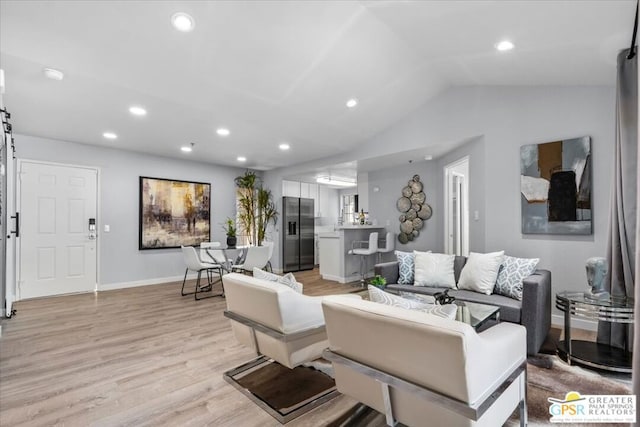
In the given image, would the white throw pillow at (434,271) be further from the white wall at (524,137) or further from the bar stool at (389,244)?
the bar stool at (389,244)

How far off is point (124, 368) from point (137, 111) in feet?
10.3

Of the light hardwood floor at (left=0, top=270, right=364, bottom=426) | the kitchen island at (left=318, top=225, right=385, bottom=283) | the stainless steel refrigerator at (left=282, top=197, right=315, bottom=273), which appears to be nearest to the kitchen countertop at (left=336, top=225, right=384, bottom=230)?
the kitchen island at (left=318, top=225, right=385, bottom=283)

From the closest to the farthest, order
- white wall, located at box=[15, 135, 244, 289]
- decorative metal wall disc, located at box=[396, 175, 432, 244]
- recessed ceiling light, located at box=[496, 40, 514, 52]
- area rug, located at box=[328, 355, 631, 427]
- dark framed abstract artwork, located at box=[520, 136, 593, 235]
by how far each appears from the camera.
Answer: area rug, located at box=[328, 355, 631, 427]
recessed ceiling light, located at box=[496, 40, 514, 52]
dark framed abstract artwork, located at box=[520, 136, 593, 235]
white wall, located at box=[15, 135, 244, 289]
decorative metal wall disc, located at box=[396, 175, 432, 244]

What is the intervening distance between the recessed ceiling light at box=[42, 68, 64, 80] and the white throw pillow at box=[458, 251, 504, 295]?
15.5 feet

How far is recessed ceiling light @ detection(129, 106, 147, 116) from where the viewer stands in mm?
4059

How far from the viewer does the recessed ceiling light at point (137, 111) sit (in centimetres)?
406

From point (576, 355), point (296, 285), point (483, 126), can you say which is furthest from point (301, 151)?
point (576, 355)

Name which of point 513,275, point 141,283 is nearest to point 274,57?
point 513,275

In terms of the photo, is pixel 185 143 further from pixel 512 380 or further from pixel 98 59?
pixel 512 380

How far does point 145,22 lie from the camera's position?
2676 millimetres

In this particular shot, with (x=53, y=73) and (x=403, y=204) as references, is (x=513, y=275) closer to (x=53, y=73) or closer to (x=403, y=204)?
(x=403, y=204)

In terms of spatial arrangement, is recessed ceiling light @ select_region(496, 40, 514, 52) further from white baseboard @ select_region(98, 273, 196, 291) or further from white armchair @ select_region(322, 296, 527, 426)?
white baseboard @ select_region(98, 273, 196, 291)

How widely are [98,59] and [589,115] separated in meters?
5.07

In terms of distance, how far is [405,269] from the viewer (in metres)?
3.89
